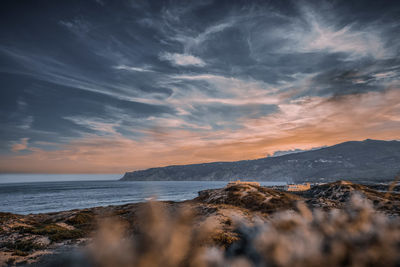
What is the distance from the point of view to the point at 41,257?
11609 mm

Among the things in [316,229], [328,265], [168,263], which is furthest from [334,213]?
[168,263]

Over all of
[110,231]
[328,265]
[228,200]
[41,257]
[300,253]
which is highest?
[110,231]

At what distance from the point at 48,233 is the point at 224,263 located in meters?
21.8

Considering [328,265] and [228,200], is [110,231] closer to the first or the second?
[328,265]

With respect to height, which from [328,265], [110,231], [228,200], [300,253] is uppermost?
[110,231]

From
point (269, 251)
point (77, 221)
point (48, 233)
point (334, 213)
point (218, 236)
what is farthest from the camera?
point (77, 221)

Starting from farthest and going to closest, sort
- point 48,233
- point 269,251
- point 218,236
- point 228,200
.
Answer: point 228,200 → point 48,233 → point 218,236 → point 269,251

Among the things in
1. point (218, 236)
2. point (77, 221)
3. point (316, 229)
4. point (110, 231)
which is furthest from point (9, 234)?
point (316, 229)

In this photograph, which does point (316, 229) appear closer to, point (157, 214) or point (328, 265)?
point (328, 265)

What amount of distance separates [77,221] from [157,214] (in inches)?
1211

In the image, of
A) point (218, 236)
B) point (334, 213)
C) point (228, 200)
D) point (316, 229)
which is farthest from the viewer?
point (228, 200)

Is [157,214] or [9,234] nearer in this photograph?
[157,214]

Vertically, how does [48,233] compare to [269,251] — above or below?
below

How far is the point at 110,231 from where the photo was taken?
227 centimetres
